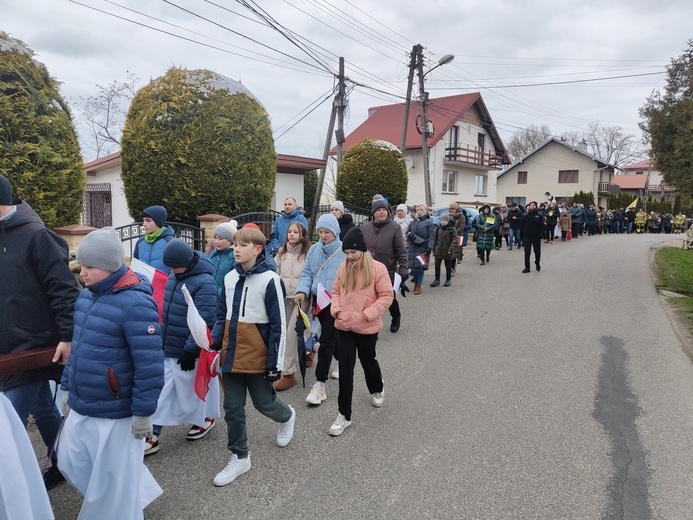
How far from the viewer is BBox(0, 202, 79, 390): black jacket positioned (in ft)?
9.28

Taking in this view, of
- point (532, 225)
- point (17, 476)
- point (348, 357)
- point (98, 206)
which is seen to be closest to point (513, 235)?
point (532, 225)

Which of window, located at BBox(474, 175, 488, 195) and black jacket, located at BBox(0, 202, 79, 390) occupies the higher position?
window, located at BBox(474, 175, 488, 195)

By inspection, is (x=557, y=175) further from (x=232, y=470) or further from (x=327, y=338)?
(x=232, y=470)

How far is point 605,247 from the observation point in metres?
19.5

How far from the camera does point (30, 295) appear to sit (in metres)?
2.89

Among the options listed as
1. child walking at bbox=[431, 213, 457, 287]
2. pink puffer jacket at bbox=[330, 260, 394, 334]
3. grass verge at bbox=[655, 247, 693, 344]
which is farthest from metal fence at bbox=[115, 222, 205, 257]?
grass verge at bbox=[655, 247, 693, 344]

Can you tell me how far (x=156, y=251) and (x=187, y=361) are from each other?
57.4 inches

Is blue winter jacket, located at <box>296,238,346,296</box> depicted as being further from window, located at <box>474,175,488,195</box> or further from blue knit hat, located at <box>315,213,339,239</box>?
window, located at <box>474,175,488,195</box>

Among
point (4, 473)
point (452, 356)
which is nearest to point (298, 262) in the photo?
point (452, 356)

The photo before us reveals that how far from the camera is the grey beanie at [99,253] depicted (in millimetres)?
2482

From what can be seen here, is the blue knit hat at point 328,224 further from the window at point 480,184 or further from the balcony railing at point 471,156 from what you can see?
the window at point 480,184

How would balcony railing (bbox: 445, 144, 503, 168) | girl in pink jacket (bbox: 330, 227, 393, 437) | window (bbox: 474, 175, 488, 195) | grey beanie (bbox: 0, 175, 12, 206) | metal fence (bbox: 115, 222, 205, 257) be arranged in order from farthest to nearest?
window (bbox: 474, 175, 488, 195), balcony railing (bbox: 445, 144, 503, 168), metal fence (bbox: 115, 222, 205, 257), girl in pink jacket (bbox: 330, 227, 393, 437), grey beanie (bbox: 0, 175, 12, 206)

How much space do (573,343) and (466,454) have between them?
354 cm

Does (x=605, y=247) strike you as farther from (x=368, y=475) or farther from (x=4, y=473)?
(x=4, y=473)
